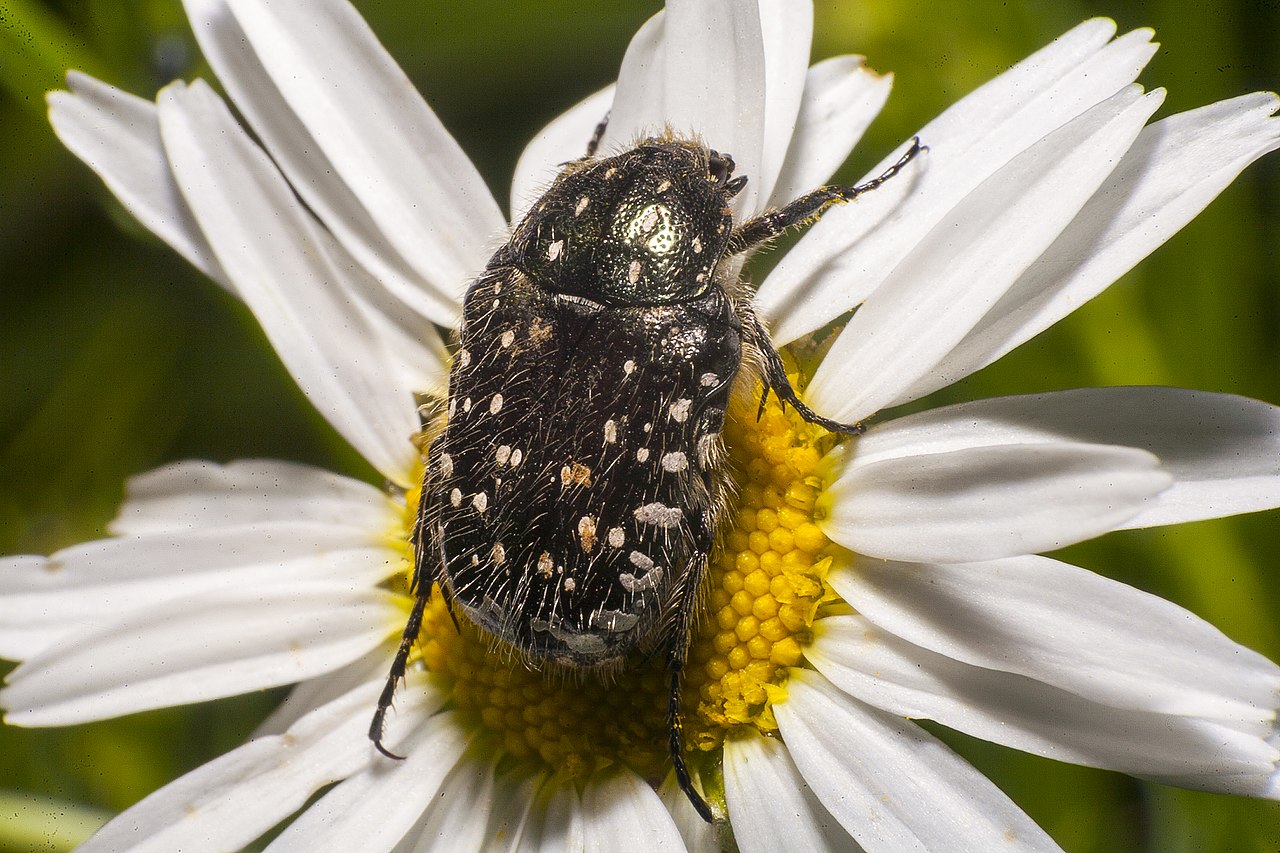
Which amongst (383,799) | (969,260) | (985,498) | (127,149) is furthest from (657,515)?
Answer: (127,149)

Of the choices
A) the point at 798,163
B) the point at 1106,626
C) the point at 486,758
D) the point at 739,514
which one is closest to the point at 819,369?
the point at 739,514

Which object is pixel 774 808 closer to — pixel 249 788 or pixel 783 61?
pixel 249 788

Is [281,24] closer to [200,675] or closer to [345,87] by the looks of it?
[345,87]

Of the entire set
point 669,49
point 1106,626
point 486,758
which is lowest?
point 486,758

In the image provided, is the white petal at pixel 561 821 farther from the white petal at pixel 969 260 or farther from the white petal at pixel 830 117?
the white petal at pixel 830 117

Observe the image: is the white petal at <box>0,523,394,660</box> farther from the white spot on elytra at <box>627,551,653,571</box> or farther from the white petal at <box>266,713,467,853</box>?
the white spot on elytra at <box>627,551,653,571</box>
